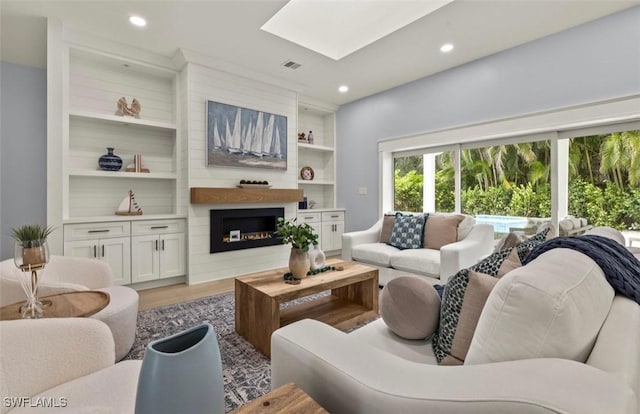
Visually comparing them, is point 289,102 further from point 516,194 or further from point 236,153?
point 516,194

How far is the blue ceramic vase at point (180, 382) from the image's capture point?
0.58m

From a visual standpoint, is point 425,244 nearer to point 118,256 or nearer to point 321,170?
point 321,170

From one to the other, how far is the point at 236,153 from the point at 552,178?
12.4ft

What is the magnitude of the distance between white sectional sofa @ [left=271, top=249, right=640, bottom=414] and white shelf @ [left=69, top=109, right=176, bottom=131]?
3.57 m

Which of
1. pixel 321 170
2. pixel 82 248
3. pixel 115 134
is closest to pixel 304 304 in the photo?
pixel 82 248

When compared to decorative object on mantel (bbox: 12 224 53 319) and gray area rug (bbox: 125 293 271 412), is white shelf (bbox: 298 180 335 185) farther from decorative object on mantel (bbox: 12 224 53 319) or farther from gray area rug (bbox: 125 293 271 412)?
decorative object on mantel (bbox: 12 224 53 319)

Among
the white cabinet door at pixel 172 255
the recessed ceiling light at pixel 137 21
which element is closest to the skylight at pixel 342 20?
the recessed ceiling light at pixel 137 21

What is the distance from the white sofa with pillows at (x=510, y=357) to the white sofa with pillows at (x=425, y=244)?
6.57ft

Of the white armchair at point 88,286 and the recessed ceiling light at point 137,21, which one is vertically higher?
the recessed ceiling light at point 137,21

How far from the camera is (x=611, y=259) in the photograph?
1.09 metres

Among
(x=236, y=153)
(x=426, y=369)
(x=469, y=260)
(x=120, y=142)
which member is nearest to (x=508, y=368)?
(x=426, y=369)

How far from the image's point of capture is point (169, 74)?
3.88 meters

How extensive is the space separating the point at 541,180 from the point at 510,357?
136 inches

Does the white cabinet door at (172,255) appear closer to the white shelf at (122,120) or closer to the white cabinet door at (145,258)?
the white cabinet door at (145,258)
